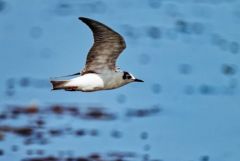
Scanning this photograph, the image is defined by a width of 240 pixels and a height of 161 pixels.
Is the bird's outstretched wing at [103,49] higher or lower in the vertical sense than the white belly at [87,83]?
higher

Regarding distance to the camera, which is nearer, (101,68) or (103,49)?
(103,49)

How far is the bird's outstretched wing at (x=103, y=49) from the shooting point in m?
14.5

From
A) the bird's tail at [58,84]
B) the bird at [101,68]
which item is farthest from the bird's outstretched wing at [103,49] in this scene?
the bird's tail at [58,84]

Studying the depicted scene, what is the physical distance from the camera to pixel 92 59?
15.0 meters

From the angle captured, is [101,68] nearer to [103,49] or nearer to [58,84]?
[103,49]

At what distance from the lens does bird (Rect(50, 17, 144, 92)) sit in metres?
14.7

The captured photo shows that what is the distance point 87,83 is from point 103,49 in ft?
1.26

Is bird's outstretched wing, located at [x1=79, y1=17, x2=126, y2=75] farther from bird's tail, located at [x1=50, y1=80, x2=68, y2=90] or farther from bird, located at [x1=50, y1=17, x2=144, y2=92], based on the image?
bird's tail, located at [x1=50, y1=80, x2=68, y2=90]

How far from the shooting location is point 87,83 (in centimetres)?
1478

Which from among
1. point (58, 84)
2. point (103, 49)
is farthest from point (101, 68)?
point (58, 84)

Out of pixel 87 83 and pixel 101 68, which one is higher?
pixel 101 68

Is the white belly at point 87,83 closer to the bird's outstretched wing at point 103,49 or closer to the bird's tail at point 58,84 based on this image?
the bird's tail at point 58,84

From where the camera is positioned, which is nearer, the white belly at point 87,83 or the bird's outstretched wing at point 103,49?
the bird's outstretched wing at point 103,49

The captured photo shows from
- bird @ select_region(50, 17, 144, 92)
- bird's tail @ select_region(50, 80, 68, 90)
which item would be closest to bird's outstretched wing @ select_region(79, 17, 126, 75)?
bird @ select_region(50, 17, 144, 92)
